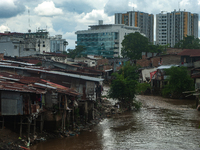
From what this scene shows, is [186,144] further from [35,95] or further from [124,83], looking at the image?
[124,83]

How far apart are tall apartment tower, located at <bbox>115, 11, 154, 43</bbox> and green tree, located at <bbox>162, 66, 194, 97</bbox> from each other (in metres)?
72.7

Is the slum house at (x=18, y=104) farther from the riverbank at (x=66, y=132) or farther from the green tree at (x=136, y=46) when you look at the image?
the green tree at (x=136, y=46)

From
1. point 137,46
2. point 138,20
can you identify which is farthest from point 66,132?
point 138,20

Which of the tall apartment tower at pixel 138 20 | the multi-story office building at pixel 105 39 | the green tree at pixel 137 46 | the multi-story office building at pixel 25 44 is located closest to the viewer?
the multi-story office building at pixel 25 44

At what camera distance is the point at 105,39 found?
81.8m

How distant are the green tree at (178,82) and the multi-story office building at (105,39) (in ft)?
153

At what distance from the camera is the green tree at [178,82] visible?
32281 millimetres

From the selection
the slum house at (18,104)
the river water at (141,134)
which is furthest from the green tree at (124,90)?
the slum house at (18,104)

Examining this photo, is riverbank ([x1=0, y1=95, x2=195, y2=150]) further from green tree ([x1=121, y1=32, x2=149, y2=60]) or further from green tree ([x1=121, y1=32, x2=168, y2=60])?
green tree ([x1=121, y1=32, x2=149, y2=60])

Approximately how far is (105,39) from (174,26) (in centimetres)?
3329

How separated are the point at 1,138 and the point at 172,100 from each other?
897 inches

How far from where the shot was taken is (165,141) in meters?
15.5

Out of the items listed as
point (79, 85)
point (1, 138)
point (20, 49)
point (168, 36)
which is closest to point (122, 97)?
point (79, 85)

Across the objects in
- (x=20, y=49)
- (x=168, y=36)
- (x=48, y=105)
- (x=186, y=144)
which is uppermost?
(x=168, y=36)
